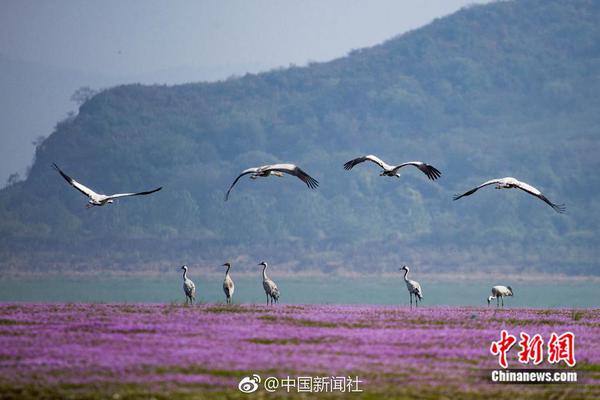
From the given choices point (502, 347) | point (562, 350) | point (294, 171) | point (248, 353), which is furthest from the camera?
point (294, 171)

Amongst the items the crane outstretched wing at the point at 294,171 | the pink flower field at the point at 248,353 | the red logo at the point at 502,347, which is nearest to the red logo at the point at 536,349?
the red logo at the point at 502,347

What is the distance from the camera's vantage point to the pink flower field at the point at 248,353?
29.8 meters

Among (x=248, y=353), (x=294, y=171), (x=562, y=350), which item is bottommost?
(x=248, y=353)

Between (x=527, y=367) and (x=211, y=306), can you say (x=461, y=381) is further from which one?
(x=211, y=306)

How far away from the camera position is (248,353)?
32938mm

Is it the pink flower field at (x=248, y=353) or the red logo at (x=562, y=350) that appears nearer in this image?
the pink flower field at (x=248, y=353)

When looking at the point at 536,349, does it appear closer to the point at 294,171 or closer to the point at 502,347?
the point at 502,347

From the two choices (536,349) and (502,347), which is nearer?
(502,347)

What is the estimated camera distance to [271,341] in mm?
35438

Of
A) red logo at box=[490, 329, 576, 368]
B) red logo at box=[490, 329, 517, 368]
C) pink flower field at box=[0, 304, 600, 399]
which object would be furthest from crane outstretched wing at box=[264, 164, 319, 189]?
red logo at box=[490, 329, 576, 368]

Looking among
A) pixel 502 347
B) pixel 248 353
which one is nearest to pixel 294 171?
pixel 502 347

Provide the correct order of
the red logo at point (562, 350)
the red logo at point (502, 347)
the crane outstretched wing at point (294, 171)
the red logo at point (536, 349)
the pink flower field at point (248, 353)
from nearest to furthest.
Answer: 1. the pink flower field at point (248, 353)
2. the red logo at point (502, 347)
3. the red logo at point (536, 349)
4. the red logo at point (562, 350)
5. the crane outstretched wing at point (294, 171)

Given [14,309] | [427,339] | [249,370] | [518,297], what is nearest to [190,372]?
A: [249,370]

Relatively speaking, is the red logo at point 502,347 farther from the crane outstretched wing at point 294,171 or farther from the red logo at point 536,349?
the crane outstretched wing at point 294,171
